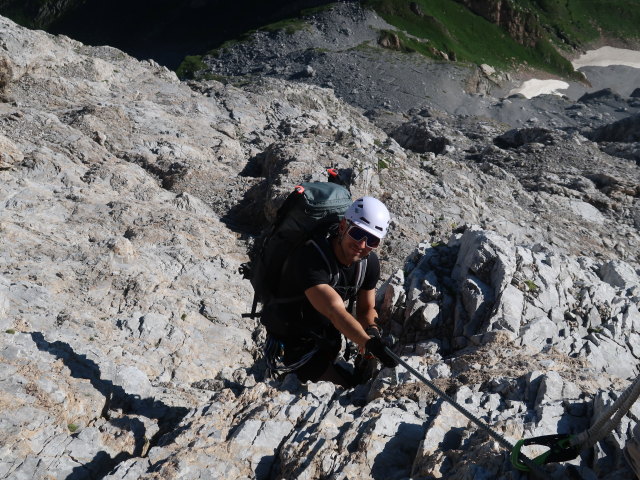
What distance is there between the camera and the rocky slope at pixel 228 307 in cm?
645

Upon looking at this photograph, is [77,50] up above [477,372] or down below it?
below

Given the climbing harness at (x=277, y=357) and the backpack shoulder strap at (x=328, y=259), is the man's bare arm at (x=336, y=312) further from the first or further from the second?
the climbing harness at (x=277, y=357)

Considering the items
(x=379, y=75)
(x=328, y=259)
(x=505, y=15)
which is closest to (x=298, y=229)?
(x=328, y=259)

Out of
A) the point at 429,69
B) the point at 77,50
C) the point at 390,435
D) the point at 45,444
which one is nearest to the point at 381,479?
the point at 390,435

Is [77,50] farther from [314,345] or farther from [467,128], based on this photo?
[467,128]

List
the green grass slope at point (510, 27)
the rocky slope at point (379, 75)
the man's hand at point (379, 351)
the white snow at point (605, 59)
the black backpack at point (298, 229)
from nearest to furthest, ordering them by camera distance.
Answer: the man's hand at point (379, 351)
the black backpack at point (298, 229)
the rocky slope at point (379, 75)
the green grass slope at point (510, 27)
the white snow at point (605, 59)

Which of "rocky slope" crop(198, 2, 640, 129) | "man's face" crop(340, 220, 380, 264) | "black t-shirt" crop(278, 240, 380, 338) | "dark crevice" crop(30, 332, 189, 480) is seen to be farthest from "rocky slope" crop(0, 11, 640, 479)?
"rocky slope" crop(198, 2, 640, 129)

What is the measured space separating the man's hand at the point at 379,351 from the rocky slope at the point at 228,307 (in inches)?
21.7

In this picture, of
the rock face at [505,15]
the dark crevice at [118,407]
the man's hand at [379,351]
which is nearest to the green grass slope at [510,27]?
the rock face at [505,15]

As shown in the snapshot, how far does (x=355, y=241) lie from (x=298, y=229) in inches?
38.1

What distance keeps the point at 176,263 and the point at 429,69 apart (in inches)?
2276

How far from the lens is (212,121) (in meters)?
25.1

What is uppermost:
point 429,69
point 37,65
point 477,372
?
point 477,372

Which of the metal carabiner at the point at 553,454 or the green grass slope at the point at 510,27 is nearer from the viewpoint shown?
the metal carabiner at the point at 553,454
